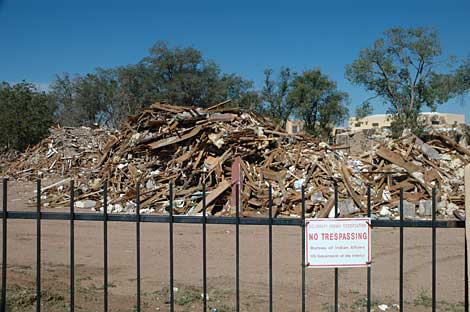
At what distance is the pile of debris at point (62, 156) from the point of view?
76.0 feet

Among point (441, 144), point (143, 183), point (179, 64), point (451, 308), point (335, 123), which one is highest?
point (179, 64)

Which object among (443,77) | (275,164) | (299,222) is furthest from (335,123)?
(299,222)

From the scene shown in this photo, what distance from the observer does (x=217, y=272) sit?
761 centimetres

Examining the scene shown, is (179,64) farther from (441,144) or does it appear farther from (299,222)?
(299,222)

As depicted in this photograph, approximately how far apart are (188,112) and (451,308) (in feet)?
45.2

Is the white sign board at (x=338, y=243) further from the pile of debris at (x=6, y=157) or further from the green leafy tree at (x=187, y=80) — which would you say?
the green leafy tree at (x=187, y=80)

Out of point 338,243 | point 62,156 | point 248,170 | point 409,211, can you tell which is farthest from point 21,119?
point 338,243

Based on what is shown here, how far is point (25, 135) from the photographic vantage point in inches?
1209

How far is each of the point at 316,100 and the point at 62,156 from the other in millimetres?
28011

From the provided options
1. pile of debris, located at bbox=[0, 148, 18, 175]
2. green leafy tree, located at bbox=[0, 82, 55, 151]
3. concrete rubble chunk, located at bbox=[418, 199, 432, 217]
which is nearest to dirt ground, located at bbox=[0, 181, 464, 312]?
concrete rubble chunk, located at bbox=[418, 199, 432, 217]

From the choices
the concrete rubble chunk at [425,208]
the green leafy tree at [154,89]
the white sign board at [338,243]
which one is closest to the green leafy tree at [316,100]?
the green leafy tree at [154,89]

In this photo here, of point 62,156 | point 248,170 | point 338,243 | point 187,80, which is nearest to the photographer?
point 338,243

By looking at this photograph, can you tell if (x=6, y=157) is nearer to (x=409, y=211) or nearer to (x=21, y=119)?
(x=21, y=119)

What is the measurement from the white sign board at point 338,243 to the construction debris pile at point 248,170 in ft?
33.7
